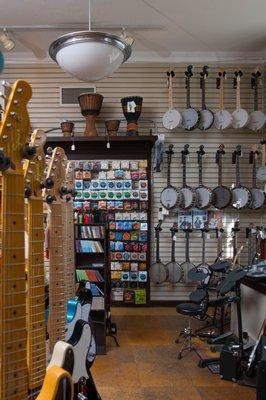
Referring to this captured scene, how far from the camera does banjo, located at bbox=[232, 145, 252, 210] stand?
6027mm

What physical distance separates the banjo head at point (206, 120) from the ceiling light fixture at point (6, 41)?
118 inches

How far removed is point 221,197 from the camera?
6109 mm

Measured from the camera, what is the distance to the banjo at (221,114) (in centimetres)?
612

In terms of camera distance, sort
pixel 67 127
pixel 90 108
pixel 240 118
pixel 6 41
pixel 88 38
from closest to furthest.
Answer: pixel 88 38 < pixel 6 41 < pixel 90 108 < pixel 67 127 < pixel 240 118

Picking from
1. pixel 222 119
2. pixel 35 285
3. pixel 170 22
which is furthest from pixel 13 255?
pixel 222 119

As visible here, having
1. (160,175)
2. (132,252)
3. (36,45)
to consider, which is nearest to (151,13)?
(36,45)

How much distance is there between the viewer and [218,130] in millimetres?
6375

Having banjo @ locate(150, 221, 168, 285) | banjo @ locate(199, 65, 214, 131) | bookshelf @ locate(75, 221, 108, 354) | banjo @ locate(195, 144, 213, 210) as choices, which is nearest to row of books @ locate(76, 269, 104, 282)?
bookshelf @ locate(75, 221, 108, 354)

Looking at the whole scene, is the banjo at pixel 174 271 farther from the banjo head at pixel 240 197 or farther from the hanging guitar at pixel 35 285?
the hanging guitar at pixel 35 285

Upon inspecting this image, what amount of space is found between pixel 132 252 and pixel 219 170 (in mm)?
1904

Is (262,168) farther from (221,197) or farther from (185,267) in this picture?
(185,267)

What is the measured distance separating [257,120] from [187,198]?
165 centimetres

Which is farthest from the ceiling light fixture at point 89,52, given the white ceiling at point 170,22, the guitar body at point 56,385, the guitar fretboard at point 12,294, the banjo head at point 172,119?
the banjo head at point 172,119

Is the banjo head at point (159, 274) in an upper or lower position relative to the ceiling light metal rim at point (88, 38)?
lower
